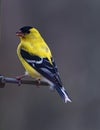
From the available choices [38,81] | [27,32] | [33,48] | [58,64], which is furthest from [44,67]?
[58,64]

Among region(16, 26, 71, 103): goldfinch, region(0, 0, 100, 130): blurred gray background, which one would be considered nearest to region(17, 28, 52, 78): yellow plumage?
region(16, 26, 71, 103): goldfinch

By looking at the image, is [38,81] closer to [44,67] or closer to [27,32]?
[44,67]

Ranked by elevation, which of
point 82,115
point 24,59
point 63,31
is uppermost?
point 24,59

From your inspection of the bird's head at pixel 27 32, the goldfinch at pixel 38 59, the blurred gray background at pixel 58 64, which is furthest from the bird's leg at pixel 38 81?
the blurred gray background at pixel 58 64

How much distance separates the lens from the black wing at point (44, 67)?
735cm

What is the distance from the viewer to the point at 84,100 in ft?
33.3

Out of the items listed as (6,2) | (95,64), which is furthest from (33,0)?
(95,64)

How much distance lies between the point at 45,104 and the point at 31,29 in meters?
2.37

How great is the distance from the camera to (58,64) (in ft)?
33.1

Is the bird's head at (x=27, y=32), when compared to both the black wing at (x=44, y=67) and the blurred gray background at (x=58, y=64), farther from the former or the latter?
the blurred gray background at (x=58, y=64)

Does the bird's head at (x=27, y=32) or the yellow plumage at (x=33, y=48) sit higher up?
the bird's head at (x=27, y=32)

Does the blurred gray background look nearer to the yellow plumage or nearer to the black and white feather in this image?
the yellow plumage

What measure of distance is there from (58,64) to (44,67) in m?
2.65

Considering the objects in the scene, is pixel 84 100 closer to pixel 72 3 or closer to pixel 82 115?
pixel 82 115
